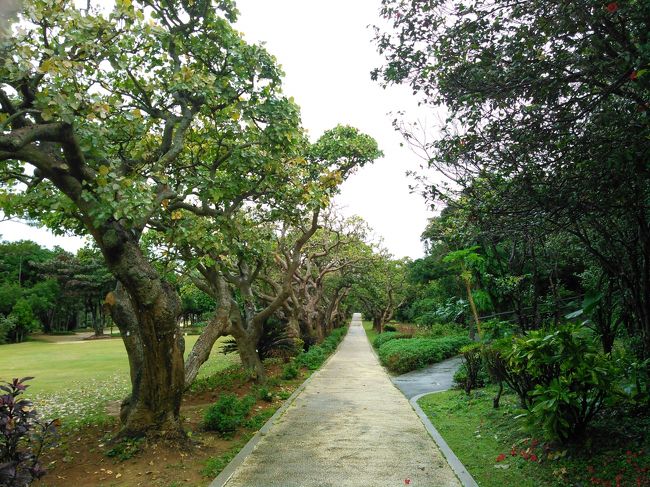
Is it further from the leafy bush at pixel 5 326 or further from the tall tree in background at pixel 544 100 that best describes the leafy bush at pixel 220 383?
the leafy bush at pixel 5 326

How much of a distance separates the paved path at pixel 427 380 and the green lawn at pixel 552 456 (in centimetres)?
446

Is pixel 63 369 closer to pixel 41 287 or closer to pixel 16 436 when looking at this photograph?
pixel 16 436

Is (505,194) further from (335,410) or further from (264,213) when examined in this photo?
(264,213)

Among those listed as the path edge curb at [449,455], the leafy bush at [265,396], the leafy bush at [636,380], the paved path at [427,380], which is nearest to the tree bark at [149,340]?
the path edge curb at [449,455]

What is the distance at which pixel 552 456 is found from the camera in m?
5.36

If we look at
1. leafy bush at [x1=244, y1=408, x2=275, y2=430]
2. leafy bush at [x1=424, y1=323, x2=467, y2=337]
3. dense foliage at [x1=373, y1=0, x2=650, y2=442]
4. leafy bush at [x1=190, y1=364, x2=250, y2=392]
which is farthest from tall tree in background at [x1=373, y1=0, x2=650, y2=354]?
leafy bush at [x1=424, y1=323, x2=467, y2=337]

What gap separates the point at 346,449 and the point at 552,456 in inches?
101

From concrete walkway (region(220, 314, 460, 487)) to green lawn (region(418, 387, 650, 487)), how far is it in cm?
47

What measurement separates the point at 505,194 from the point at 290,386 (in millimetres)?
8918

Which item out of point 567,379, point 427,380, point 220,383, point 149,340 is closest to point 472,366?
point 427,380

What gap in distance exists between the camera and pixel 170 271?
9500 millimetres

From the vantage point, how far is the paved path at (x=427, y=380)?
40.5 ft

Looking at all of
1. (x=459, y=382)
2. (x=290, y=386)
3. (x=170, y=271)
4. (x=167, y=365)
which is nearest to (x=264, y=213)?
(x=170, y=271)

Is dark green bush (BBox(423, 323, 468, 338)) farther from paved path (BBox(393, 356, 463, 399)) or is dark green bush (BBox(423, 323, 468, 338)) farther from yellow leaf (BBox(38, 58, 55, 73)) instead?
yellow leaf (BBox(38, 58, 55, 73))
